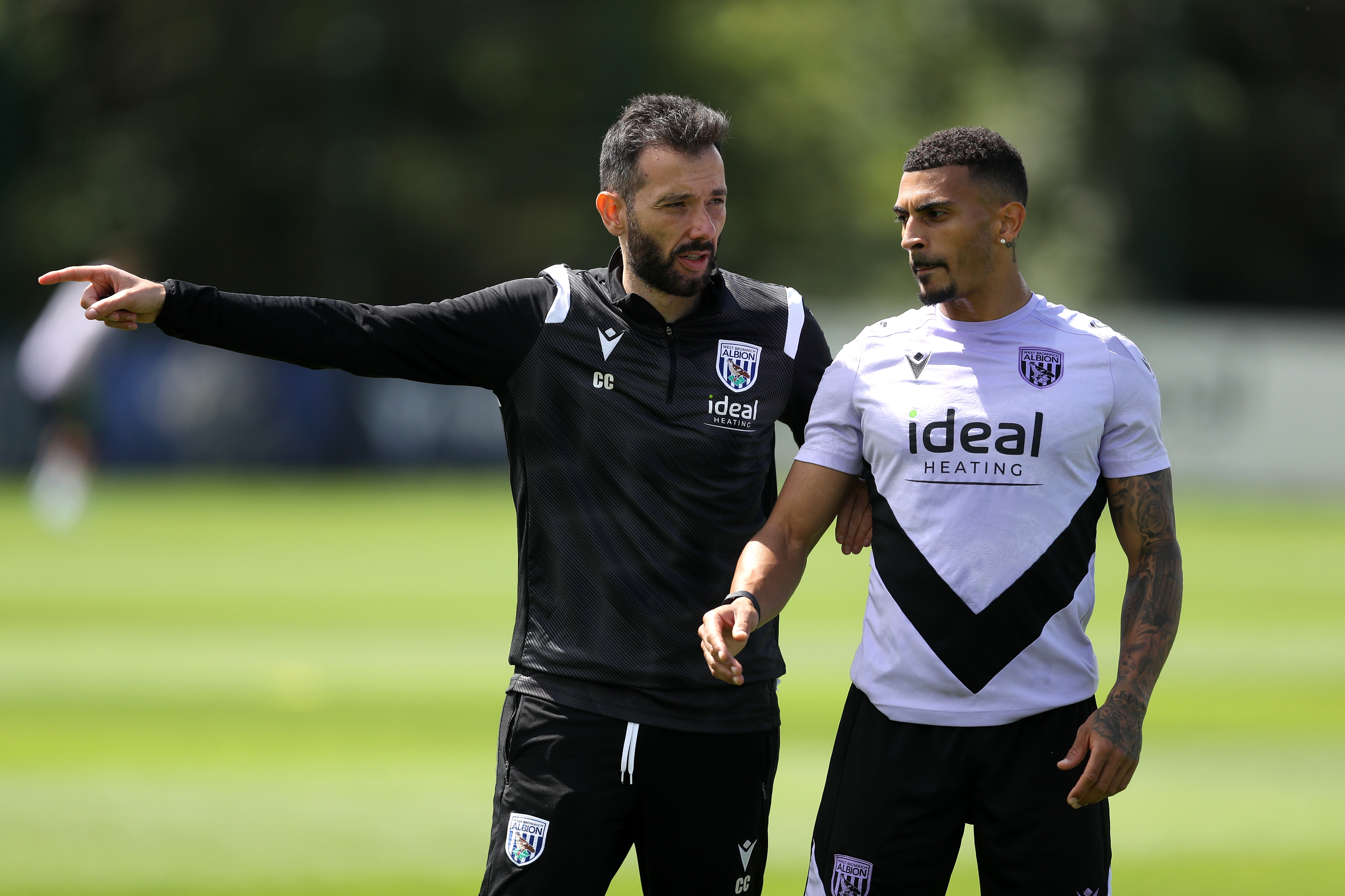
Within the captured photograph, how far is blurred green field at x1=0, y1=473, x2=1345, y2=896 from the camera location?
7398mm

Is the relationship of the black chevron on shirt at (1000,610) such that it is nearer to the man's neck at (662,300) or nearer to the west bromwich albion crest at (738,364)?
the west bromwich albion crest at (738,364)

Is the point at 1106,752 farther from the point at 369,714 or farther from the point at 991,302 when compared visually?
the point at 369,714

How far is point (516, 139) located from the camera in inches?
1661

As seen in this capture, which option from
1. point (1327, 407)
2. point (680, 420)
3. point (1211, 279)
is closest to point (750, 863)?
point (680, 420)

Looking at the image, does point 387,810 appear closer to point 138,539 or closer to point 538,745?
point 538,745

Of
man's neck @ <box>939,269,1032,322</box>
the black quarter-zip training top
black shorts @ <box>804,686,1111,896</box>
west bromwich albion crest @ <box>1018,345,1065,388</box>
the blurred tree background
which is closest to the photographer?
black shorts @ <box>804,686,1111,896</box>

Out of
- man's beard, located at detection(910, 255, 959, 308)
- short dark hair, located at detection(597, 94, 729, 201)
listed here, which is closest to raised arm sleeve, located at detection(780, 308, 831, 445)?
man's beard, located at detection(910, 255, 959, 308)

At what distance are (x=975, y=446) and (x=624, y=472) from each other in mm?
976

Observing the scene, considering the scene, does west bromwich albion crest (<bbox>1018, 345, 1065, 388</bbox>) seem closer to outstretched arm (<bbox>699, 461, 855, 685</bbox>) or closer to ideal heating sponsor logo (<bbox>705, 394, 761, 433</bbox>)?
outstretched arm (<bbox>699, 461, 855, 685</bbox>)

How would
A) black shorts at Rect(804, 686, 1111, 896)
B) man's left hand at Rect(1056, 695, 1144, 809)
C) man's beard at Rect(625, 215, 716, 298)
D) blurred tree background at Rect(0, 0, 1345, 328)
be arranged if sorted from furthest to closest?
blurred tree background at Rect(0, 0, 1345, 328)
man's beard at Rect(625, 215, 716, 298)
black shorts at Rect(804, 686, 1111, 896)
man's left hand at Rect(1056, 695, 1144, 809)

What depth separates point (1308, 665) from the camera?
12.6 m

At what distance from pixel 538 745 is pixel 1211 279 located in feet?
122

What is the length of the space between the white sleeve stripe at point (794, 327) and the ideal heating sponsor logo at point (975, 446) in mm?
608

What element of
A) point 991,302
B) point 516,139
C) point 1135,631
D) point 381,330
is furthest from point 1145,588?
point 516,139
